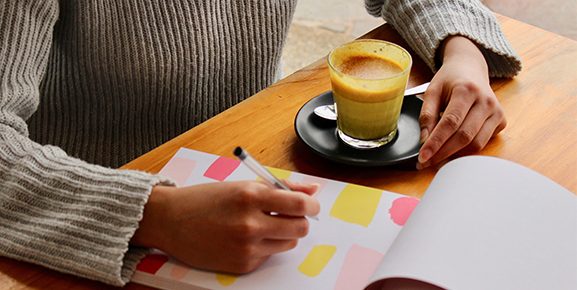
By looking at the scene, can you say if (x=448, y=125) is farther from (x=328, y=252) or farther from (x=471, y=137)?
(x=328, y=252)

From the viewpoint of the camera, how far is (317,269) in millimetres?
452

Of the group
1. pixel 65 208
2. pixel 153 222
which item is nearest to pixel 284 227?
pixel 153 222

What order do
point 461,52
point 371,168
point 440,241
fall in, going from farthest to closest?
point 461,52 → point 371,168 → point 440,241

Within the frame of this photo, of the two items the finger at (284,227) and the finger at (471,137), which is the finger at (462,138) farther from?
the finger at (284,227)

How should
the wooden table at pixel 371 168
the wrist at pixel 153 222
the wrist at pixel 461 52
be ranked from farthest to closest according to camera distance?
the wrist at pixel 461 52, the wooden table at pixel 371 168, the wrist at pixel 153 222

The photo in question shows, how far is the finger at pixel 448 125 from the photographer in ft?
1.93

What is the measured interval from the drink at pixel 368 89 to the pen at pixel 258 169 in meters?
0.19

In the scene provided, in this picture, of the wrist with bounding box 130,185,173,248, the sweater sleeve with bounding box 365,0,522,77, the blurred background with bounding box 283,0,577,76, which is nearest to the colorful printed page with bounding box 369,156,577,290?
the wrist with bounding box 130,185,173,248

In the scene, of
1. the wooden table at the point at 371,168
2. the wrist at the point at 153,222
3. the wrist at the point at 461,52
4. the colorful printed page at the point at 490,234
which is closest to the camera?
the colorful printed page at the point at 490,234

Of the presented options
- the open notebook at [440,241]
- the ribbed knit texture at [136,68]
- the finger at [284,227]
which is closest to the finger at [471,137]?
the open notebook at [440,241]

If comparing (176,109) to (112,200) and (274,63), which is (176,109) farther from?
(112,200)

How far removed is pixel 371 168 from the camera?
0.61m

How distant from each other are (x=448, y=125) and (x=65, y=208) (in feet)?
1.66

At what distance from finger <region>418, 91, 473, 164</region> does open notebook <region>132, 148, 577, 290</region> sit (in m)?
0.09
